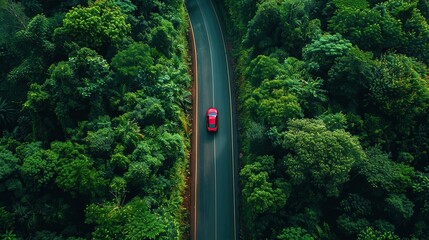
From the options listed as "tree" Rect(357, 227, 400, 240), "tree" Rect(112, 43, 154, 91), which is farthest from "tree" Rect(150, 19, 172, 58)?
"tree" Rect(357, 227, 400, 240)

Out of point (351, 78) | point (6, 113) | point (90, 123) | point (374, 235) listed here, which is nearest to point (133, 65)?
point (90, 123)

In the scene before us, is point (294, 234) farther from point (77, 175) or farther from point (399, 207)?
point (77, 175)

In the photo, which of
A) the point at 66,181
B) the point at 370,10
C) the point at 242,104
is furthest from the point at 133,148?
the point at 370,10

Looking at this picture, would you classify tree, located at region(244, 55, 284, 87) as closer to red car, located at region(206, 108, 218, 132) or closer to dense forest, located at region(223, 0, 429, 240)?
dense forest, located at region(223, 0, 429, 240)

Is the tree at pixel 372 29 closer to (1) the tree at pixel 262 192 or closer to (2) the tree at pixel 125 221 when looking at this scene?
(1) the tree at pixel 262 192

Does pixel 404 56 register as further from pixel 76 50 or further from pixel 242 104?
Result: pixel 76 50

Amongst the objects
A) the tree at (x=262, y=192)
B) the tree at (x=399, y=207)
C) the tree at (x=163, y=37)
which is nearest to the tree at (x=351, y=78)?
the tree at (x=399, y=207)
